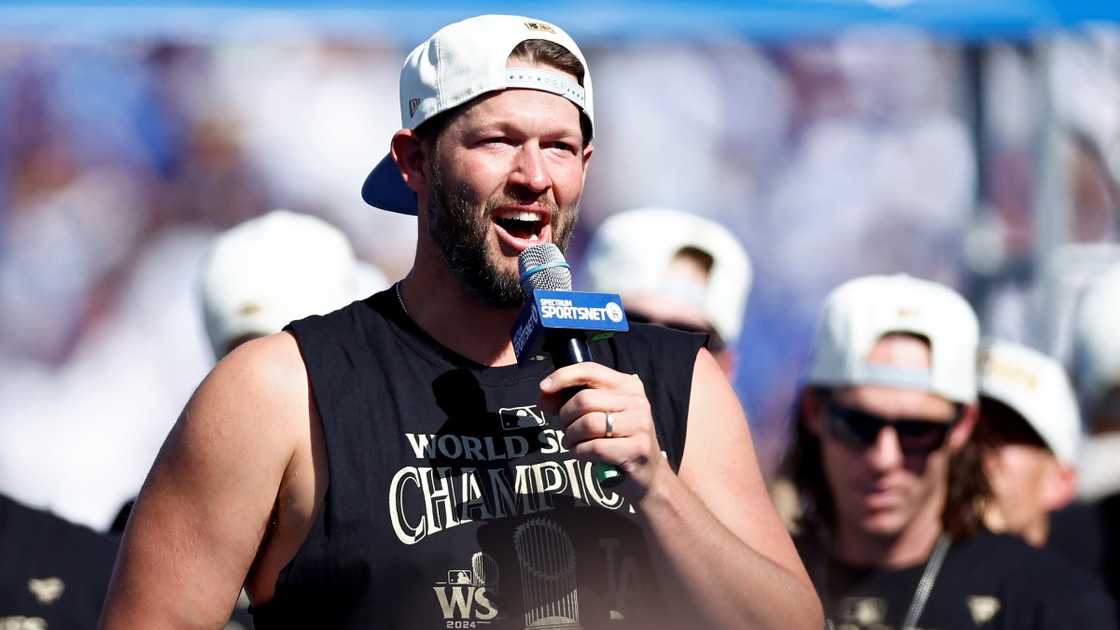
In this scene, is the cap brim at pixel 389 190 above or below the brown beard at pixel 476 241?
above

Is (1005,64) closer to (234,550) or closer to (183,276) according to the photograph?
(183,276)

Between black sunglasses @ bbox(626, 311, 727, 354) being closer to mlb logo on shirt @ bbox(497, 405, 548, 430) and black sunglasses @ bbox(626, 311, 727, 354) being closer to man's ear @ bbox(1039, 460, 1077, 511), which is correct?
man's ear @ bbox(1039, 460, 1077, 511)

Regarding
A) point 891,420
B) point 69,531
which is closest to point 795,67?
point 891,420

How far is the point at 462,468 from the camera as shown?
8.12 feet

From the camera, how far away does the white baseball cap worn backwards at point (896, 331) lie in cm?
464

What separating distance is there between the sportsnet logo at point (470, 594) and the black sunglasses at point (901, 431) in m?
2.38

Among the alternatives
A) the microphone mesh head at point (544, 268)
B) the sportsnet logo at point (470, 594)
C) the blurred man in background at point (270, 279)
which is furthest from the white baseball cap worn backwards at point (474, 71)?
the blurred man in background at point (270, 279)

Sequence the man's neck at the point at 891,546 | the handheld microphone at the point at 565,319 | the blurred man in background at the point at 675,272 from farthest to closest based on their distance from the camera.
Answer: the blurred man in background at the point at 675,272 < the man's neck at the point at 891,546 < the handheld microphone at the point at 565,319

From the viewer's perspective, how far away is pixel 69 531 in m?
3.89

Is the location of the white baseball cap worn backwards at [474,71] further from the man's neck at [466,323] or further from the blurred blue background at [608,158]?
the blurred blue background at [608,158]

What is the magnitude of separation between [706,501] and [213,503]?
798 mm

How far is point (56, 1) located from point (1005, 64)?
3878mm

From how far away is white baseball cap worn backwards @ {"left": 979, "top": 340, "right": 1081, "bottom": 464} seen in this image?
528cm

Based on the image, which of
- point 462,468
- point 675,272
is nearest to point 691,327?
point 675,272
